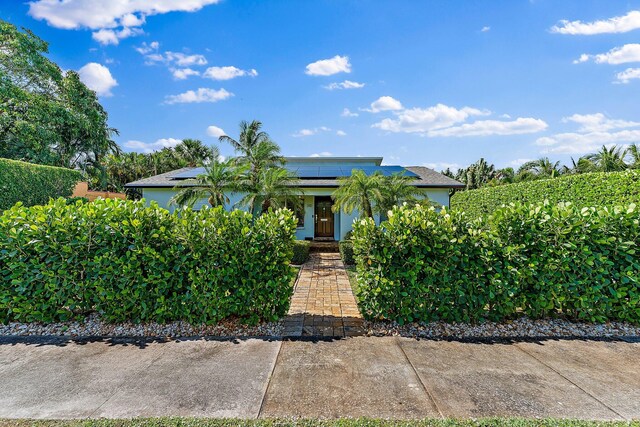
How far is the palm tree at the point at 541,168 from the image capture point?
29219mm

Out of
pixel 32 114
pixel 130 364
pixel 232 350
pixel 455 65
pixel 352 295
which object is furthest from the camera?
pixel 32 114

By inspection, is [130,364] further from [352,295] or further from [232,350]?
[352,295]

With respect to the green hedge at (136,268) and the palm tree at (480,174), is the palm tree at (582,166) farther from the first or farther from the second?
the green hedge at (136,268)

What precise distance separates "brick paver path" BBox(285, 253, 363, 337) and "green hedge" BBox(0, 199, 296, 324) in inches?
24.5

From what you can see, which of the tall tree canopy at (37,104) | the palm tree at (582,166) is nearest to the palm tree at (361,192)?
the tall tree canopy at (37,104)

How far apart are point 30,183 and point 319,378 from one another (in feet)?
44.0

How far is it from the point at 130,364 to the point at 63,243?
247 centimetres

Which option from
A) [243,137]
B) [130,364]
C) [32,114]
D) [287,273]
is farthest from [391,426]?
[32,114]

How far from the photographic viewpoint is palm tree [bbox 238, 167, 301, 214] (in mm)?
12984

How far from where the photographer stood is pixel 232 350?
4.09 m

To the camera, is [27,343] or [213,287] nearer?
[27,343]

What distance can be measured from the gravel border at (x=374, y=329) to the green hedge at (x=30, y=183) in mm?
7443

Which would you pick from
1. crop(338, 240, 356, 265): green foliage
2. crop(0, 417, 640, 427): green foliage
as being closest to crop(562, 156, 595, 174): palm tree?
crop(338, 240, 356, 265): green foliage

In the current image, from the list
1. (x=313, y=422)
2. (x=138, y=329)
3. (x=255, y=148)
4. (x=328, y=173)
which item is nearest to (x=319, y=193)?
(x=328, y=173)
